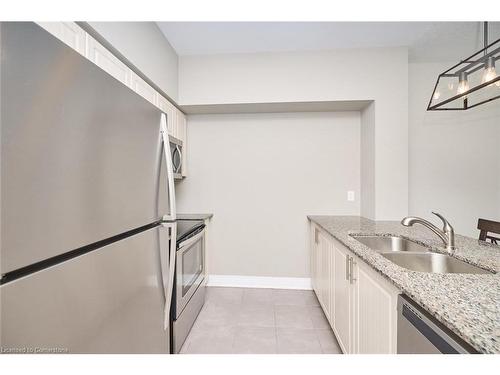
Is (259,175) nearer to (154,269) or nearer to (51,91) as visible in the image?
(154,269)

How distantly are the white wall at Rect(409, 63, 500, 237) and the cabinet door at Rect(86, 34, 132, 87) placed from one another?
3.09 metres

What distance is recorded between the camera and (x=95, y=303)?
0.70 m

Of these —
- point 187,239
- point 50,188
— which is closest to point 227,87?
point 187,239

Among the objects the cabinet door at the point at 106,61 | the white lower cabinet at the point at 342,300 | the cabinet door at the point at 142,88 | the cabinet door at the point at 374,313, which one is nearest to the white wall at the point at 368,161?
the white lower cabinet at the point at 342,300

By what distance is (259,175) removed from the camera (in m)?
2.97

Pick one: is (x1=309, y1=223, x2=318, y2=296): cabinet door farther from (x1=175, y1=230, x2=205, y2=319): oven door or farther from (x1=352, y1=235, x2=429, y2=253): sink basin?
(x1=175, y1=230, x2=205, y2=319): oven door

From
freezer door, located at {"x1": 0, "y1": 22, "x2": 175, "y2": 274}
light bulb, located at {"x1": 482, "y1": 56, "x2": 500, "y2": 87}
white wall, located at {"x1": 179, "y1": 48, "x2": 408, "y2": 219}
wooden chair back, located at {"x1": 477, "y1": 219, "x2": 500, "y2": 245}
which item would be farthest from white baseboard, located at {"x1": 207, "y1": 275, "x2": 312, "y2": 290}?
light bulb, located at {"x1": 482, "y1": 56, "x2": 500, "y2": 87}

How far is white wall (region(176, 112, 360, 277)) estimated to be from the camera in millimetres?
2898

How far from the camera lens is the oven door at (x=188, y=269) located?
5.78ft

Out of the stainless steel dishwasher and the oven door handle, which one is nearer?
the stainless steel dishwasher

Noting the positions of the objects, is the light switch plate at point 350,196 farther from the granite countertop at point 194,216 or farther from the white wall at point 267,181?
the granite countertop at point 194,216

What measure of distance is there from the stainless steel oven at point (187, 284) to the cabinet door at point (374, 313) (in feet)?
4.04
